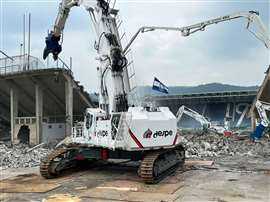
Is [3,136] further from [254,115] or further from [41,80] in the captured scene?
[254,115]

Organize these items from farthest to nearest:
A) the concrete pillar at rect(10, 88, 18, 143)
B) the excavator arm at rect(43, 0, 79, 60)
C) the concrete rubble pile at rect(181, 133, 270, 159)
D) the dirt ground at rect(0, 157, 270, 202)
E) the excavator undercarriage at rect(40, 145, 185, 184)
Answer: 1. the concrete pillar at rect(10, 88, 18, 143)
2. the concrete rubble pile at rect(181, 133, 270, 159)
3. the excavator arm at rect(43, 0, 79, 60)
4. the excavator undercarriage at rect(40, 145, 185, 184)
5. the dirt ground at rect(0, 157, 270, 202)

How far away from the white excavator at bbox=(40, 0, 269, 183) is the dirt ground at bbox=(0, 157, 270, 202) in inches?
23.8

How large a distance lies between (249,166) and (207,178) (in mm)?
3377

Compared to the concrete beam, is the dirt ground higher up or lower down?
lower down

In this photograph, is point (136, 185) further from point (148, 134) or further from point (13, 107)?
point (13, 107)

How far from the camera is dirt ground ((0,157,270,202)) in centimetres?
938

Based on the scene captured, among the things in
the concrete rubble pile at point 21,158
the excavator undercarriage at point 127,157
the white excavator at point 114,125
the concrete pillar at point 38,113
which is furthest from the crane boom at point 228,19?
the concrete pillar at point 38,113

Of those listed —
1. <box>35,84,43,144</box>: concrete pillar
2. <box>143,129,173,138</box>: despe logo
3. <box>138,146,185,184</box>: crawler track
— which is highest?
<box>35,84,43,144</box>: concrete pillar

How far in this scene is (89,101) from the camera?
24703 mm

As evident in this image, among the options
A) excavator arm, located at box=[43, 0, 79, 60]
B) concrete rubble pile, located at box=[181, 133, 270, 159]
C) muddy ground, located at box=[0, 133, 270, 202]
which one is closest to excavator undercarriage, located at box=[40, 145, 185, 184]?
muddy ground, located at box=[0, 133, 270, 202]

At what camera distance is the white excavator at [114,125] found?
1145 cm

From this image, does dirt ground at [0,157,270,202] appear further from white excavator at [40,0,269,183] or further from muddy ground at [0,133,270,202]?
white excavator at [40,0,269,183]

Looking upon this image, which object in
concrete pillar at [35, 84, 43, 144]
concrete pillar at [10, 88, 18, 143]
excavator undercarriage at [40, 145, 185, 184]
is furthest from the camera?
concrete pillar at [10, 88, 18, 143]

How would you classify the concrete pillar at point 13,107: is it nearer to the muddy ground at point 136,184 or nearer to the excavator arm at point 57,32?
the muddy ground at point 136,184
